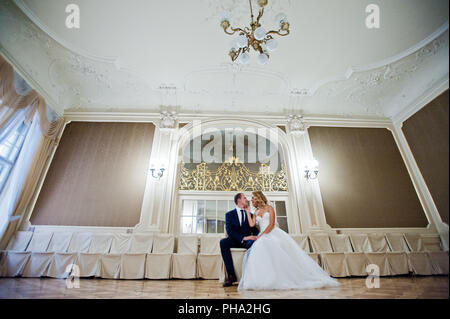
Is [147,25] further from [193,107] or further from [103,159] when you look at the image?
[103,159]

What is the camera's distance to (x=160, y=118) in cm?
520

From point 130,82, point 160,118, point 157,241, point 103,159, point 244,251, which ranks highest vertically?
point 130,82

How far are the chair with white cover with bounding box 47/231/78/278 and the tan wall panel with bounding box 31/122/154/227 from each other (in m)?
0.38

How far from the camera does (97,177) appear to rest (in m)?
4.41

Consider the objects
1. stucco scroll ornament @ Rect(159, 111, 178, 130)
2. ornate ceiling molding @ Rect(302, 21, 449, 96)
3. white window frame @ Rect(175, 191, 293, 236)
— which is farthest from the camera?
stucco scroll ornament @ Rect(159, 111, 178, 130)

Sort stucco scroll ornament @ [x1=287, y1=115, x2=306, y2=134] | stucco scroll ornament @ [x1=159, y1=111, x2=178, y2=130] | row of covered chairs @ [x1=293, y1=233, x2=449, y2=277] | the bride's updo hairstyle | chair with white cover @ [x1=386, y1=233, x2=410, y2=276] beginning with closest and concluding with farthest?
1. chair with white cover @ [x1=386, y1=233, x2=410, y2=276]
2. the bride's updo hairstyle
3. row of covered chairs @ [x1=293, y1=233, x2=449, y2=277]
4. stucco scroll ornament @ [x1=159, y1=111, x2=178, y2=130]
5. stucco scroll ornament @ [x1=287, y1=115, x2=306, y2=134]

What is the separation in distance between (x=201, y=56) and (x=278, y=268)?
3981mm

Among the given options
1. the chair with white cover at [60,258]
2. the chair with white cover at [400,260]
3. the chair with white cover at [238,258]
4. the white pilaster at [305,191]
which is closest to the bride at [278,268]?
the chair with white cover at [238,258]

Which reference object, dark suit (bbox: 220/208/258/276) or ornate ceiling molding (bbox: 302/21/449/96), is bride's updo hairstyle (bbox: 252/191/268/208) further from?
ornate ceiling molding (bbox: 302/21/449/96)

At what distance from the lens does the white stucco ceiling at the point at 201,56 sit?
10.5 ft

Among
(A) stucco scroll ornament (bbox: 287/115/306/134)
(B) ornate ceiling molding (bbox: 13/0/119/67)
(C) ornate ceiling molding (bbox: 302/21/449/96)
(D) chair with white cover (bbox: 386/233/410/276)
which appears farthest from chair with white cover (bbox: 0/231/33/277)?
(C) ornate ceiling molding (bbox: 302/21/449/96)

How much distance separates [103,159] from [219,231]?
10.7ft

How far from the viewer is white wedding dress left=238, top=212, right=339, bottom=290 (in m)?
1.80
